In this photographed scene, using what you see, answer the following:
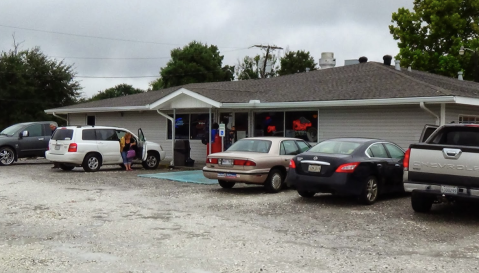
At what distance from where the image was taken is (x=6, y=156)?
22.5 m

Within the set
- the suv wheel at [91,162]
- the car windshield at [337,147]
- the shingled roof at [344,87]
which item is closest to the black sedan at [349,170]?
the car windshield at [337,147]

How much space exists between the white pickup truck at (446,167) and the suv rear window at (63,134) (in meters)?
12.3

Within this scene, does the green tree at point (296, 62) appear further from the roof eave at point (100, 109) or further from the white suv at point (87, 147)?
the white suv at point (87, 147)

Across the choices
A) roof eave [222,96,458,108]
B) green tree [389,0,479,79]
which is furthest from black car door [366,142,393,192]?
green tree [389,0,479,79]

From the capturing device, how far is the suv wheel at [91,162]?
19375mm

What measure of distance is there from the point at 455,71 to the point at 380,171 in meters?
26.0

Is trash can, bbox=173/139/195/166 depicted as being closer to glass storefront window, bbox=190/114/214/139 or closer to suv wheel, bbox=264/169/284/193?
glass storefront window, bbox=190/114/214/139

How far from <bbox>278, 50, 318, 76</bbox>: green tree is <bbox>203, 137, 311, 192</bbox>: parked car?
143ft

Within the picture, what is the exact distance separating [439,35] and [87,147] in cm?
2628

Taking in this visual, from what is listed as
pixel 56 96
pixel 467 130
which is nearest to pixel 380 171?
pixel 467 130

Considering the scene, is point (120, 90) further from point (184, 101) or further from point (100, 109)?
point (184, 101)

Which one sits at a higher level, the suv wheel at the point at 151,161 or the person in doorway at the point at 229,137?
the person in doorway at the point at 229,137

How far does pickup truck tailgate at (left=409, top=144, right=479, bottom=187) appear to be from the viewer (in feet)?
31.3

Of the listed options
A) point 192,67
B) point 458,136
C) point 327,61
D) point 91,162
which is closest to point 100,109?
point 91,162
